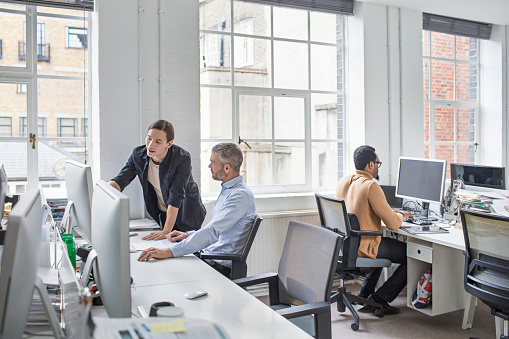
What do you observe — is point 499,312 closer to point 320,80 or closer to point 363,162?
point 363,162

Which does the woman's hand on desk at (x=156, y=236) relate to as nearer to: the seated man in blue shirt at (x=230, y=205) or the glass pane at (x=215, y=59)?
the seated man in blue shirt at (x=230, y=205)

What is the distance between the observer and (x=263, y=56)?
14.9 feet

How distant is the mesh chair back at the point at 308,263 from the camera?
6.27 ft

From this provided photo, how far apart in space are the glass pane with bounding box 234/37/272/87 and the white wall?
597mm

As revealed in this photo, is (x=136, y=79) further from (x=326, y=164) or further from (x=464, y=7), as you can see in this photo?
(x=464, y=7)

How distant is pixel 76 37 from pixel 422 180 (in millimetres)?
3336

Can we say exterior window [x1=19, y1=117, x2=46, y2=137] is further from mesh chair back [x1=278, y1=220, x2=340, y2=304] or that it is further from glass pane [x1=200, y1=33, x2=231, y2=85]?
mesh chair back [x1=278, y1=220, x2=340, y2=304]

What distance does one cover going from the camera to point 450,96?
568 cm

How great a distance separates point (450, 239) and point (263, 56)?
2.51 metres

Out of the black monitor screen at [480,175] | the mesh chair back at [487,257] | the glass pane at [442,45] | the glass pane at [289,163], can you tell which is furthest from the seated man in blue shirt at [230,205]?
the glass pane at [442,45]

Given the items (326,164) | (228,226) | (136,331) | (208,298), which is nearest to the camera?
(136,331)

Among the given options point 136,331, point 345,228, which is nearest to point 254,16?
point 345,228

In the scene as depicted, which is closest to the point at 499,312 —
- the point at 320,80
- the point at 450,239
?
the point at 450,239

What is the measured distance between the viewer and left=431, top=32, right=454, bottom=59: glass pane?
18.3 ft
